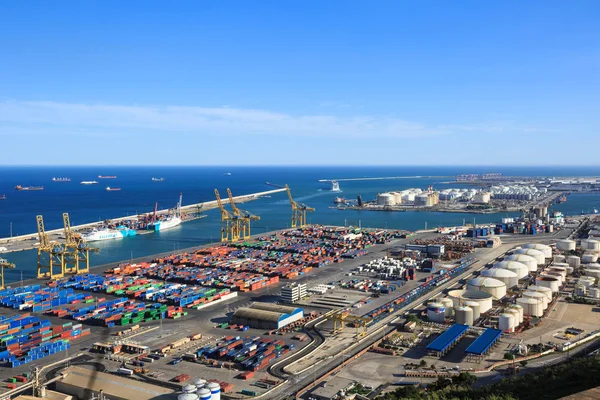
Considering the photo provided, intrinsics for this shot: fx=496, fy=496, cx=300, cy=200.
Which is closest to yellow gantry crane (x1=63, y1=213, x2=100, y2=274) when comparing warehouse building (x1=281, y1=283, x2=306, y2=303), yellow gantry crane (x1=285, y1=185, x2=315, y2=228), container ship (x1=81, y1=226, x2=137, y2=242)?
container ship (x1=81, y1=226, x2=137, y2=242)

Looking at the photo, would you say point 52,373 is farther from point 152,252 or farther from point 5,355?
point 152,252

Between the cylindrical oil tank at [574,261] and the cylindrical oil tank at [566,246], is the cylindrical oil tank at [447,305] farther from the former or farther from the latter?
the cylindrical oil tank at [566,246]

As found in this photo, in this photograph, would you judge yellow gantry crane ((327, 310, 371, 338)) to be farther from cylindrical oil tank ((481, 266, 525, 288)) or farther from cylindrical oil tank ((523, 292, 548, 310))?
cylindrical oil tank ((481, 266, 525, 288))

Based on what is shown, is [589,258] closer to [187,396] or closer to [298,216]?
[187,396]

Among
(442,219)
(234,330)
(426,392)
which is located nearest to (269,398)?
(426,392)

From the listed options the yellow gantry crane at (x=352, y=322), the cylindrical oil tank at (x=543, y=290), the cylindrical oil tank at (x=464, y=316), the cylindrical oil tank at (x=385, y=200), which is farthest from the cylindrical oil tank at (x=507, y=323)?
the cylindrical oil tank at (x=385, y=200)
